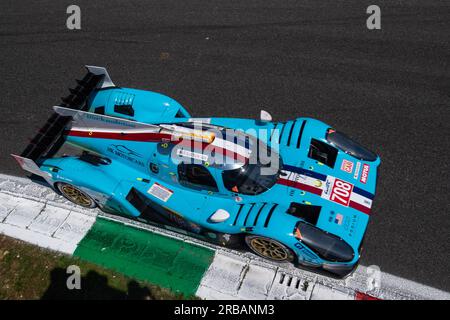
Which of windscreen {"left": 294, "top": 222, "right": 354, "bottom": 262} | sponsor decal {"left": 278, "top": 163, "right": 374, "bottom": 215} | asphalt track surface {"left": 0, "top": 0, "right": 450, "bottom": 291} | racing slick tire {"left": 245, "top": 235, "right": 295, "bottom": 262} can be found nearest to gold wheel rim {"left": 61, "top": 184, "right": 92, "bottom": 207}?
asphalt track surface {"left": 0, "top": 0, "right": 450, "bottom": 291}

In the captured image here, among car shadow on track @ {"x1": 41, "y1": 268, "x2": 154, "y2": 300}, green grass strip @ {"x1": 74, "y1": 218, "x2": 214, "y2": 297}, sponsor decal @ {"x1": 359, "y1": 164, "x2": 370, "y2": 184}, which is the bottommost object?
car shadow on track @ {"x1": 41, "y1": 268, "x2": 154, "y2": 300}

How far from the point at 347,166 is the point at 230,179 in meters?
2.24

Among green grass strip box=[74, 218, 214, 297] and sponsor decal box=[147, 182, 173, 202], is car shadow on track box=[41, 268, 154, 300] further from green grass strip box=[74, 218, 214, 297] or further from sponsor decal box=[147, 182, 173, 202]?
sponsor decal box=[147, 182, 173, 202]

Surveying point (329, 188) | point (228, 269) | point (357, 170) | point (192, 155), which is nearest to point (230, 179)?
point (192, 155)

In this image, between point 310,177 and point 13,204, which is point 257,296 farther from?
point 13,204

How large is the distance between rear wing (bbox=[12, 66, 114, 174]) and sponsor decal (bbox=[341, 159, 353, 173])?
531 centimetres

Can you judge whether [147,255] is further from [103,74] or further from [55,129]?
[103,74]

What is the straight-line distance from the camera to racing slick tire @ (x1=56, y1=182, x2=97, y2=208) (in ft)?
24.0

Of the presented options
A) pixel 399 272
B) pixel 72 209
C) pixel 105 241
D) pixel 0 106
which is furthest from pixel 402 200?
pixel 0 106

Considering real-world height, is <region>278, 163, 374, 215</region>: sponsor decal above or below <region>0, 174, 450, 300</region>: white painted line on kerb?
above

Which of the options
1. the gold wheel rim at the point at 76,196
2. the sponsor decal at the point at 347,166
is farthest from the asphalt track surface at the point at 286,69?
the gold wheel rim at the point at 76,196

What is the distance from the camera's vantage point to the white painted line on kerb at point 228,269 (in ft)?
21.2

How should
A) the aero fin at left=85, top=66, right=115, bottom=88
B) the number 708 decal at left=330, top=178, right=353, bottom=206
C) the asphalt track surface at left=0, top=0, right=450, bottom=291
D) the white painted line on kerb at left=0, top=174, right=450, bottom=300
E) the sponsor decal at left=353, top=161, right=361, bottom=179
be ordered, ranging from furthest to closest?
1. the aero fin at left=85, top=66, right=115, bottom=88
2. the asphalt track surface at left=0, top=0, right=450, bottom=291
3. the sponsor decal at left=353, top=161, right=361, bottom=179
4. the number 708 decal at left=330, top=178, right=353, bottom=206
5. the white painted line on kerb at left=0, top=174, right=450, bottom=300

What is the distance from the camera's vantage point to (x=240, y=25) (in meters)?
11.5
